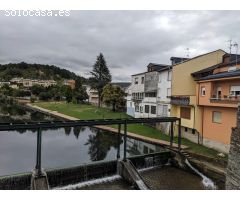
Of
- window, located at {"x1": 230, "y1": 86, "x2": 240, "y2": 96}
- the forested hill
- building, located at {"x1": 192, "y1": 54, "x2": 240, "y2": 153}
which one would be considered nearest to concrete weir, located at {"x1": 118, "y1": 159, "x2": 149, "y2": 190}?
building, located at {"x1": 192, "y1": 54, "x2": 240, "y2": 153}

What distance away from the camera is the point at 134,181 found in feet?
52.7

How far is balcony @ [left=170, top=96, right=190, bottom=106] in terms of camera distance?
25.6m

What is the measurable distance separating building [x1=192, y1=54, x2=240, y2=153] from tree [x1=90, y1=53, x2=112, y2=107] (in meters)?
39.0

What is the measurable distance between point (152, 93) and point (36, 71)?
167 m

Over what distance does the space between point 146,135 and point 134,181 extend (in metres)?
12.3

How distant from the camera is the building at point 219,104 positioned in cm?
2075

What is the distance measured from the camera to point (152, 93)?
3484cm

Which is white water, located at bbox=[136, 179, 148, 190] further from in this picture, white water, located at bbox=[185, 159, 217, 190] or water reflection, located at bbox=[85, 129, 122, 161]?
water reflection, located at bbox=[85, 129, 122, 161]

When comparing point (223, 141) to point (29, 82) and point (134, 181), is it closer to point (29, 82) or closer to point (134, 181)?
point (134, 181)

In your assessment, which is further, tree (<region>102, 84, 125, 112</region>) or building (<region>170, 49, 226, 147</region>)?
tree (<region>102, 84, 125, 112</region>)

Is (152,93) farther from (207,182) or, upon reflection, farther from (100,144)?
(207,182)

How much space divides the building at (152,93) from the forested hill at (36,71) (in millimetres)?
130671

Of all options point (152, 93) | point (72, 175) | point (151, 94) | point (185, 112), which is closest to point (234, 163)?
point (72, 175)

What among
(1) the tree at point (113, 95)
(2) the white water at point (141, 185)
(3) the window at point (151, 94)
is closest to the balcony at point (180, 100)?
(3) the window at point (151, 94)
